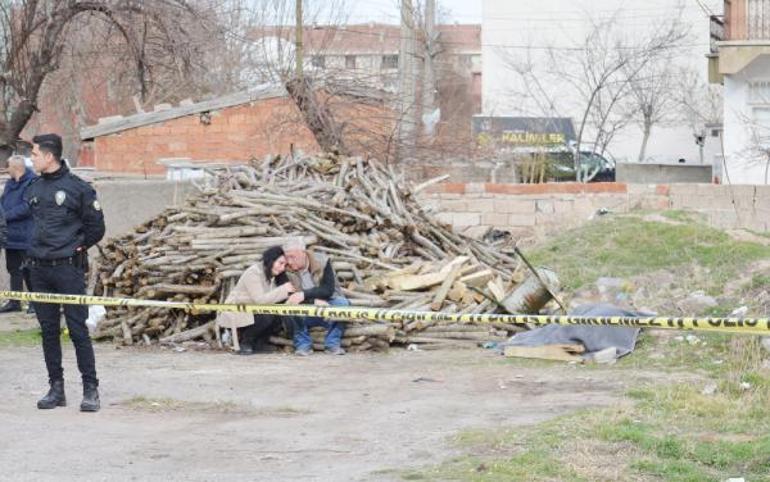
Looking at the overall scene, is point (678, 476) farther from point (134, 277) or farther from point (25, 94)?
point (25, 94)

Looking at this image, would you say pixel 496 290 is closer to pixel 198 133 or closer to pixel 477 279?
pixel 477 279

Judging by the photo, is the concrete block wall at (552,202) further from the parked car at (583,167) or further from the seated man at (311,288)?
the parked car at (583,167)

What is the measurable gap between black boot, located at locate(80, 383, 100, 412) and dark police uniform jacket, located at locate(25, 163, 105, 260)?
0.94 m

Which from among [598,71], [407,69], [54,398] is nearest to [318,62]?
[407,69]

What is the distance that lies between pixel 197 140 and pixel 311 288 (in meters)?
13.2

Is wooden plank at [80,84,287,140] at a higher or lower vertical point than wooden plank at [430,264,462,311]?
higher

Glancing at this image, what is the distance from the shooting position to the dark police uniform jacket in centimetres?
916

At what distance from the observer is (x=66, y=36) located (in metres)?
23.0

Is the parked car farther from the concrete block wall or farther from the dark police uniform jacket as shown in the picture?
the dark police uniform jacket

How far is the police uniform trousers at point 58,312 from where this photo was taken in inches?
363

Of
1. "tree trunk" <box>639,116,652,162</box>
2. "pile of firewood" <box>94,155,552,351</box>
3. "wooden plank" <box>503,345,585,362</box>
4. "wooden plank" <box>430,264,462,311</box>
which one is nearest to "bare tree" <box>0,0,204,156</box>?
"pile of firewood" <box>94,155,552,351</box>

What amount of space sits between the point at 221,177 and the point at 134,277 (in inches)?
94.4

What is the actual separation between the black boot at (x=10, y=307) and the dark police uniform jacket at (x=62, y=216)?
23.3 feet

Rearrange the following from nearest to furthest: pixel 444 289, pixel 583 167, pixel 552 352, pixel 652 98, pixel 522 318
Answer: pixel 522 318
pixel 552 352
pixel 444 289
pixel 583 167
pixel 652 98
